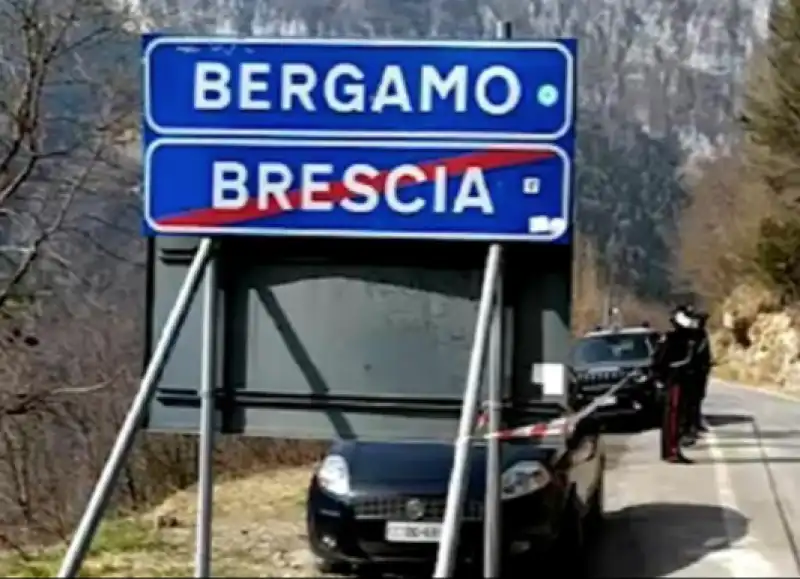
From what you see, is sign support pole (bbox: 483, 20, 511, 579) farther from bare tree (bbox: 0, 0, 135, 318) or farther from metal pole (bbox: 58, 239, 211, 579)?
bare tree (bbox: 0, 0, 135, 318)

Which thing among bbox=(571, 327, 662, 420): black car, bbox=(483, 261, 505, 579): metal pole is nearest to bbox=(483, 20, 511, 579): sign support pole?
bbox=(483, 261, 505, 579): metal pole

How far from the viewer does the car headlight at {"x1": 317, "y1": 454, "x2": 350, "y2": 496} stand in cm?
917

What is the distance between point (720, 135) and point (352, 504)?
2398 inches

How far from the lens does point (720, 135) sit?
222ft

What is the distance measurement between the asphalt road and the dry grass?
1711mm

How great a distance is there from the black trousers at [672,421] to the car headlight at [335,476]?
7843 millimetres

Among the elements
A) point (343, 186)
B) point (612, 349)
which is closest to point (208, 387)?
point (343, 186)

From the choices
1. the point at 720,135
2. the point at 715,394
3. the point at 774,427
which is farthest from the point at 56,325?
the point at 720,135

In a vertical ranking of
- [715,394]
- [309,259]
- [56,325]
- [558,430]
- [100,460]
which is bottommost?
[715,394]

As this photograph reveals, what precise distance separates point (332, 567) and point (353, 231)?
76.2 inches

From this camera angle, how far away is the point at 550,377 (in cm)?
745

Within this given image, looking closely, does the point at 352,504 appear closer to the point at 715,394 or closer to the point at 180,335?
the point at 180,335

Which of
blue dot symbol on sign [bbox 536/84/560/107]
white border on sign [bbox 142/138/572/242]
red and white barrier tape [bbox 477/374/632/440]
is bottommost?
red and white barrier tape [bbox 477/374/632/440]

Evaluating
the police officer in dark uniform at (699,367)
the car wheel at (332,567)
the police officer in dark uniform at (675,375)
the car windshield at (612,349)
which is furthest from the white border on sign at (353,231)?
the car windshield at (612,349)
